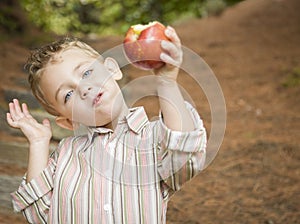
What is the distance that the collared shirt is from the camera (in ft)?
5.82

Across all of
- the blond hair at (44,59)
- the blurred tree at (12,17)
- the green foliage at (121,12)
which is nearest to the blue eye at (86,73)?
the blond hair at (44,59)

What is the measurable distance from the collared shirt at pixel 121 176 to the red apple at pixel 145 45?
187mm

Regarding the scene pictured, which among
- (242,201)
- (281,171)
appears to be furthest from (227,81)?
(242,201)

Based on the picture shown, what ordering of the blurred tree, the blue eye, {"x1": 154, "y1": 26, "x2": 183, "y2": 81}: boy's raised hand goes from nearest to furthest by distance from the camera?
{"x1": 154, "y1": 26, "x2": 183, "y2": 81}: boy's raised hand, the blue eye, the blurred tree

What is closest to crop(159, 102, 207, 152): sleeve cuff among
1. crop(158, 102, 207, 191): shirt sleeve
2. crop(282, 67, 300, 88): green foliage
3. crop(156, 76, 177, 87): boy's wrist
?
crop(158, 102, 207, 191): shirt sleeve

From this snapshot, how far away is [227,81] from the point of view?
719cm

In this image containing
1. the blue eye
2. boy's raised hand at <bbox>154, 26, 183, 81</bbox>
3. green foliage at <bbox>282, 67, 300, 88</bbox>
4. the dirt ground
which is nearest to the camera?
boy's raised hand at <bbox>154, 26, 183, 81</bbox>

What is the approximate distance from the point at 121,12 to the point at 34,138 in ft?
36.0

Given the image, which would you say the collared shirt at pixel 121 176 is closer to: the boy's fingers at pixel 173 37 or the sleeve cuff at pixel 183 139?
the sleeve cuff at pixel 183 139

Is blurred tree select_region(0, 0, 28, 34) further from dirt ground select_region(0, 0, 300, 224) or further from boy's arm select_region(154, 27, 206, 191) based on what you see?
boy's arm select_region(154, 27, 206, 191)

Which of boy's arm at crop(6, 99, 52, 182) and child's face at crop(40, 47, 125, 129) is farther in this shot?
boy's arm at crop(6, 99, 52, 182)

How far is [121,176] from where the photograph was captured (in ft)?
5.93

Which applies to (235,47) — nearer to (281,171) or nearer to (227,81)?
(227,81)

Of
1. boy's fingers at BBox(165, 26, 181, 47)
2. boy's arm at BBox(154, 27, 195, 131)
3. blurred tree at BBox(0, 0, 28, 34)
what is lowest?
blurred tree at BBox(0, 0, 28, 34)
